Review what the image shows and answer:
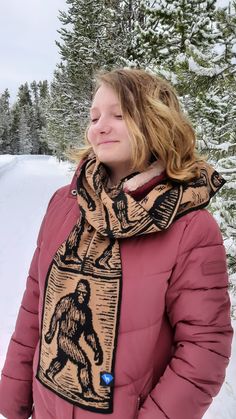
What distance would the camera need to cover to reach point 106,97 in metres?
1.36

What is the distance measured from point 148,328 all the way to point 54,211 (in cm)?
65

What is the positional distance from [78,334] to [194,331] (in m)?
0.40

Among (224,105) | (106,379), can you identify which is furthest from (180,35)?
(106,379)

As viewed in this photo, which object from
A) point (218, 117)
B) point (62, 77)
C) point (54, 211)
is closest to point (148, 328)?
point (54, 211)

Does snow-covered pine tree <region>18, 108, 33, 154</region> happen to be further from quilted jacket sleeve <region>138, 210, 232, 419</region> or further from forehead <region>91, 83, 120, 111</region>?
quilted jacket sleeve <region>138, 210, 232, 419</region>

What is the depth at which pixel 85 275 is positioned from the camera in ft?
4.16

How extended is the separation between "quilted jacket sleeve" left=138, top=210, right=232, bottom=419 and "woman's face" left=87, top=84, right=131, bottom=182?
1.19 ft

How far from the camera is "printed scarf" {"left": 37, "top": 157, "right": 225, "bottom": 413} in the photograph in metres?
1.21

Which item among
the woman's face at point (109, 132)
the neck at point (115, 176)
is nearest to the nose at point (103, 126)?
the woman's face at point (109, 132)

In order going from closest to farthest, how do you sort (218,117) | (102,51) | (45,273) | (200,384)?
(200,384), (45,273), (218,117), (102,51)

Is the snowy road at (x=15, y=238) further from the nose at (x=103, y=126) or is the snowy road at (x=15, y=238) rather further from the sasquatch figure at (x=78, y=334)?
the nose at (x=103, y=126)

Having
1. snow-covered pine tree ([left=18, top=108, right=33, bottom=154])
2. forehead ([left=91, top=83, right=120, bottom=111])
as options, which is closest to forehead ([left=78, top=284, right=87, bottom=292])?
forehead ([left=91, top=83, right=120, bottom=111])

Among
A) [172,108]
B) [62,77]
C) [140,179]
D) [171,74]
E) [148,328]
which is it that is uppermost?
[62,77]

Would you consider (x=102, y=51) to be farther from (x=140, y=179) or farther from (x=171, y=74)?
(x=140, y=179)
